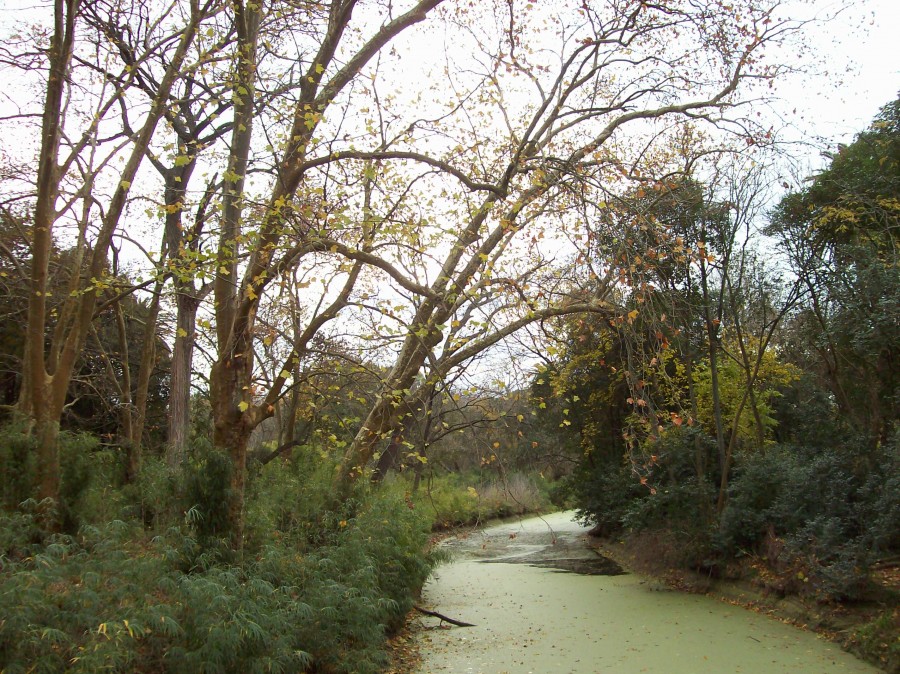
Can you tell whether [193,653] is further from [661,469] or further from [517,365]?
[661,469]

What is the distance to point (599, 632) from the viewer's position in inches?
315

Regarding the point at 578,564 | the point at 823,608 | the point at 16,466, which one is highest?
the point at 16,466

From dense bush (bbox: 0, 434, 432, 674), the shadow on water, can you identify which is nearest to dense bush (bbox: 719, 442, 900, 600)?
the shadow on water

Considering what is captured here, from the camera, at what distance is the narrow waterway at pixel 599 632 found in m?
6.51

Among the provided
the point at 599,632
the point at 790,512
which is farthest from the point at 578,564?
the point at 599,632

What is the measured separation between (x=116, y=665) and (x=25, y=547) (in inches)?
73.2

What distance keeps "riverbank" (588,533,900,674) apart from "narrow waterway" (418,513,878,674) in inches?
6.2

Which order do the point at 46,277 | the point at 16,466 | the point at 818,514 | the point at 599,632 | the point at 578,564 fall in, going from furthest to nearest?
1. the point at 578,564
2. the point at 818,514
3. the point at 599,632
4. the point at 46,277
5. the point at 16,466

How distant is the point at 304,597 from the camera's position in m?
5.33

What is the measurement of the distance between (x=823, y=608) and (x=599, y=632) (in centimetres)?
250

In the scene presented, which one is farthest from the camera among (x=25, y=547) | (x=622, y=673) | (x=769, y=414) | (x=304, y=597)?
(x=769, y=414)

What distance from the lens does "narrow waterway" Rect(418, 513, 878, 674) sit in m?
6.51

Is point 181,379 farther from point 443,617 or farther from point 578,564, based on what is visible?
point 578,564

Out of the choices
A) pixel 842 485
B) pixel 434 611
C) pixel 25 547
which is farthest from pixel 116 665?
pixel 842 485
